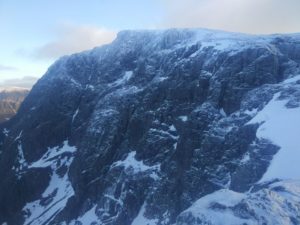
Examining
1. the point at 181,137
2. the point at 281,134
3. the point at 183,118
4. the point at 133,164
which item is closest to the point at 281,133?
the point at 281,134

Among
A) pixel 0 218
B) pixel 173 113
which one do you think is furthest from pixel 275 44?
pixel 0 218

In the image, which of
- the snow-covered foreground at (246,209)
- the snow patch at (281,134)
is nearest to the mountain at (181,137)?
the snow patch at (281,134)

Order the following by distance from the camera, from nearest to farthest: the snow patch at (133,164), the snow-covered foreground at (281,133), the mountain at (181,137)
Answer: the snow-covered foreground at (281,133) → the mountain at (181,137) → the snow patch at (133,164)

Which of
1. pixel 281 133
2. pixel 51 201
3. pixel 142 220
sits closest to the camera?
pixel 281 133

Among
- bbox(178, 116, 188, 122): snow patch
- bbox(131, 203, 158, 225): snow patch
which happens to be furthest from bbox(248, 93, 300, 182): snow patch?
bbox(131, 203, 158, 225): snow patch

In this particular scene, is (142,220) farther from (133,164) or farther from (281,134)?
(281,134)

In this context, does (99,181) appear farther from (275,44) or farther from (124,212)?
(275,44)

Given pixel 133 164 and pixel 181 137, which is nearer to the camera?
pixel 181 137

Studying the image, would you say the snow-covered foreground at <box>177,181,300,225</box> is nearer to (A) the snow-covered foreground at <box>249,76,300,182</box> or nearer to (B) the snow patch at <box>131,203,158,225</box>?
(A) the snow-covered foreground at <box>249,76,300,182</box>

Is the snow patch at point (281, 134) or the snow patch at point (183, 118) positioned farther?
the snow patch at point (183, 118)

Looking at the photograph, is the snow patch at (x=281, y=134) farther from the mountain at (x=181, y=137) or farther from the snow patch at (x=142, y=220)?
the snow patch at (x=142, y=220)

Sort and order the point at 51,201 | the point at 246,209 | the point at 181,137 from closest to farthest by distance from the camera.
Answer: the point at 246,209
the point at 181,137
the point at 51,201
